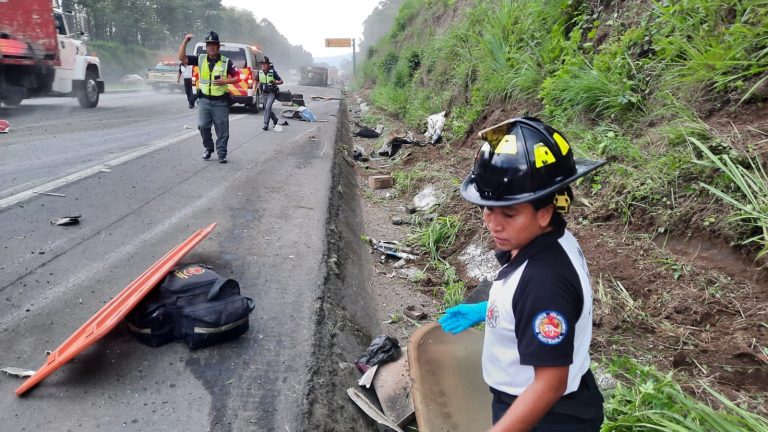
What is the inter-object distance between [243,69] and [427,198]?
38.4ft

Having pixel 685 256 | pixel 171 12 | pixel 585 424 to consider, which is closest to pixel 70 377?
pixel 585 424

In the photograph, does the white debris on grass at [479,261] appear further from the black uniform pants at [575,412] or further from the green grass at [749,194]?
the black uniform pants at [575,412]

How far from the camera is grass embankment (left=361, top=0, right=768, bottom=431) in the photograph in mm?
2537

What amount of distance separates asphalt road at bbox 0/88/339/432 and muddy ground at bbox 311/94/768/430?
0.28 m

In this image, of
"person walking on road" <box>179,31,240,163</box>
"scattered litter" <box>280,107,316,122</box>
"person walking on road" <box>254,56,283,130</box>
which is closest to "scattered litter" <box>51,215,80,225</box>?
"person walking on road" <box>179,31,240,163</box>

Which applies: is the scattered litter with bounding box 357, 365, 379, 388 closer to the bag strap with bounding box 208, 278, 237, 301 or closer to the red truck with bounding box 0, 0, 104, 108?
the bag strap with bounding box 208, 278, 237, 301

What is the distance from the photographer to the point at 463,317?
6.46ft

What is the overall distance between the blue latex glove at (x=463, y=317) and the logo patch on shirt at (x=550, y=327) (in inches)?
22.7

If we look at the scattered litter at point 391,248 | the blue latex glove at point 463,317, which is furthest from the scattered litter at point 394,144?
the blue latex glove at point 463,317

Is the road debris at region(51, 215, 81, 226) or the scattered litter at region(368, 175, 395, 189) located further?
the scattered litter at region(368, 175, 395, 189)

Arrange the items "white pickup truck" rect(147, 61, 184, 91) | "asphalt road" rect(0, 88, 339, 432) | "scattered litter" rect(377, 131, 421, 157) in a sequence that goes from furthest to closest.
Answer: "white pickup truck" rect(147, 61, 184, 91) < "scattered litter" rect(377, 131, 421, 157) < "asphalt road" rect(0, 88, 339, 432)

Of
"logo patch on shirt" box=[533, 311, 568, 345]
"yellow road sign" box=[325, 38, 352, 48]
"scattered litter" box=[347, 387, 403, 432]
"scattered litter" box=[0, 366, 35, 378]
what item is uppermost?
"yellow road sign" box=[325, 38, 352, 48]

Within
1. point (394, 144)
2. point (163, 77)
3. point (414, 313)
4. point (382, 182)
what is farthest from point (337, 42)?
point (414, 313)

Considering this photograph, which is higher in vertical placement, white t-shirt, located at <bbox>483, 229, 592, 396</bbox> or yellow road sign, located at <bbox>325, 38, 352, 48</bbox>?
yellow road sign, located at <bbox>325, 38, 352, 48</bbox>
